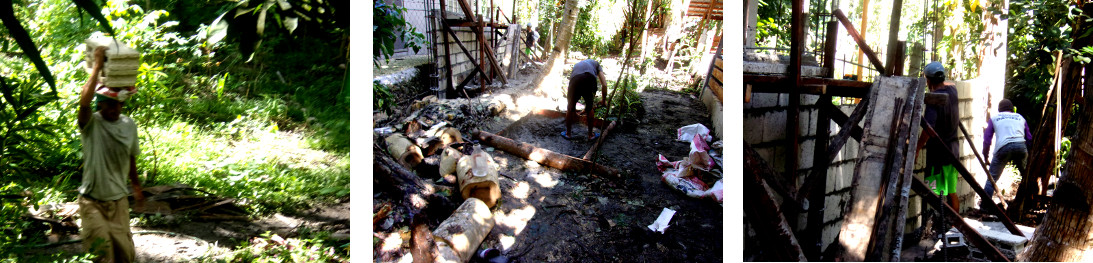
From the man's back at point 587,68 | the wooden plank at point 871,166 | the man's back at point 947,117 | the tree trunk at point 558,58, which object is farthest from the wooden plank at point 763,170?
the tree trunk at point 558,58

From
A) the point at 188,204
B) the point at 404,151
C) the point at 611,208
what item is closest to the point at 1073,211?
the point at 611,208

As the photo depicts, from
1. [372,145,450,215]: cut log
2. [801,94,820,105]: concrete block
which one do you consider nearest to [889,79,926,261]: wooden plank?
[801,94,820,105]: concrete block

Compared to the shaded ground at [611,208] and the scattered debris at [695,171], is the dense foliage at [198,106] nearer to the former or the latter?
the shaded ground at [611,208]

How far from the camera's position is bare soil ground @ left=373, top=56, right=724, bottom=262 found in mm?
2162

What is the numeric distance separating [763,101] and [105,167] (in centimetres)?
238

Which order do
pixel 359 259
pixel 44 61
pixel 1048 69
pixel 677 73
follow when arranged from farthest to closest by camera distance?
pixel 677 73 → pixel 1048 69 → pixel 359 259 → pixel 44 61

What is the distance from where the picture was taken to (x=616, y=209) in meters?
2.47

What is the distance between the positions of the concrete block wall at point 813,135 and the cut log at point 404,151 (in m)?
1.55

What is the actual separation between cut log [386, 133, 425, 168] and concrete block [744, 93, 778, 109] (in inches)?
61.7

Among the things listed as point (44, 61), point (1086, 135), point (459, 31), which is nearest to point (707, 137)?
point (1086, 135)

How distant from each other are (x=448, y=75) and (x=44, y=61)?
3726mm

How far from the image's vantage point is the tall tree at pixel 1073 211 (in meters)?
2.28

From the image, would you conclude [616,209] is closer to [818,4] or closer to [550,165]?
[550,165]

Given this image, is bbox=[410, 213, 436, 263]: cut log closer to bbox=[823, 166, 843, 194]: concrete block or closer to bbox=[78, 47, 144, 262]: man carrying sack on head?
bbox=[78, 47, 144, 262]: man carrying sack on head
